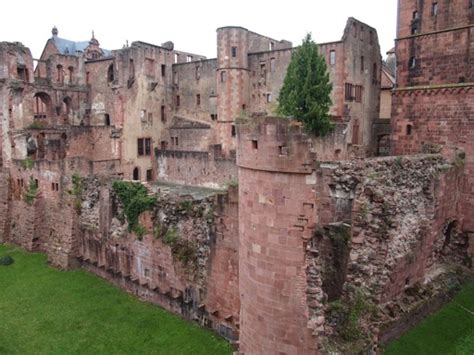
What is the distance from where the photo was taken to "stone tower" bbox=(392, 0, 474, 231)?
1812cm

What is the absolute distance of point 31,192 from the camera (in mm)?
23203

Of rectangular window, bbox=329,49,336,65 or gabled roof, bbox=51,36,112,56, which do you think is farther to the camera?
gabled roof, bbox=51,36,112,56

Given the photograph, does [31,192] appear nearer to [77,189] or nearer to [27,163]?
[27,163]

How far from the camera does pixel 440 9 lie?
812 inches

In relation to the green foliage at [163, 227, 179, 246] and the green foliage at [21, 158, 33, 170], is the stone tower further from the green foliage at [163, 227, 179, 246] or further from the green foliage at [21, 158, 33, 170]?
the green foliage at [21, 158, 33, 170]

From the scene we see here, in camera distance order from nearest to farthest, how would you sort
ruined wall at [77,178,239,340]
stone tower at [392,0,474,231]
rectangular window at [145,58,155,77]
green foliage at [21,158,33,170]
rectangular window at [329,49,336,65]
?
ruined wall at [77,178,239,340] < stone tower at [392,0,474,231] < green foliage at [21,158,33,170] < rectangular window at [329,49,336,65] < rectangular window at [145,58,155,77]

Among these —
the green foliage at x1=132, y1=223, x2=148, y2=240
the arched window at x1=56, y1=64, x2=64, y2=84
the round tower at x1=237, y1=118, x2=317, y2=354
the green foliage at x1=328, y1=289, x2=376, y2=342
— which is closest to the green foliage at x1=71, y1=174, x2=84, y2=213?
the green foliage at x1=132, y1=223, x2=148, y2=240

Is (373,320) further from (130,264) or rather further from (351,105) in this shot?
(351,105)

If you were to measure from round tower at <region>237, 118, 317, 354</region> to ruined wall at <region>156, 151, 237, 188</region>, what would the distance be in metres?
18.5

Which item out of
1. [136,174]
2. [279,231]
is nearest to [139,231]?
[279,231]

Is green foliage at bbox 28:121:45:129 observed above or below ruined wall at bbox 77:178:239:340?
above

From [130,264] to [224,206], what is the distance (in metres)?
5.92

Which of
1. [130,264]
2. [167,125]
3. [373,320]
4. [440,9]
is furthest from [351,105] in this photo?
[373,320]

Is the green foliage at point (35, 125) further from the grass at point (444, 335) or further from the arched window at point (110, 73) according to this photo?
the grass at point (444, 335)
